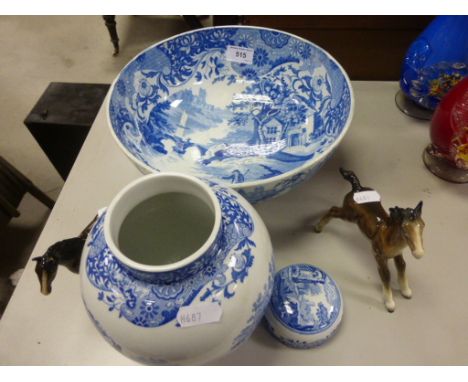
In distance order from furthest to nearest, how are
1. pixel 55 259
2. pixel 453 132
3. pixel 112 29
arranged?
1. pixel 112 29
2. pixel 453 132
3. pixel 55 259

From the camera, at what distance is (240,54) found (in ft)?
2.63

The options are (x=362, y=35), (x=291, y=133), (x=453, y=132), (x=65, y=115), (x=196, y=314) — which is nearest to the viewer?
(x=196, y=314)

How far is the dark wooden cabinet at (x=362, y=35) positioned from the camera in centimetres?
87

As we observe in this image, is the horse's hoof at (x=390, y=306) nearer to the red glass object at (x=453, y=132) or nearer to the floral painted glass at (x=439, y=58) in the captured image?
the red glass object at (x=453, y=132)

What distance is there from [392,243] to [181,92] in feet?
1.56

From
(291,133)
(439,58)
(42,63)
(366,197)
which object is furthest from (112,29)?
(366,197)

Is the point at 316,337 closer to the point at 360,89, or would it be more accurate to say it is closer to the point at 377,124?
the point at 377,124

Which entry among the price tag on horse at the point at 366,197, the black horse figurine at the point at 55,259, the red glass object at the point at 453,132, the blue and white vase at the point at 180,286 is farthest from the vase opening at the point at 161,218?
the red glass object at the point at 453,132

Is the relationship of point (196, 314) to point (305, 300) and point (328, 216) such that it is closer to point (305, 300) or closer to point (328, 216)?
point (305, 300)

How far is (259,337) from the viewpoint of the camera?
57 cm

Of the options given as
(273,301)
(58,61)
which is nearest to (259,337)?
(273,301)

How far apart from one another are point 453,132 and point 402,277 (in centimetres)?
23

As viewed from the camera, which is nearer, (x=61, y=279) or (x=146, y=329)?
(x=146, y=329)

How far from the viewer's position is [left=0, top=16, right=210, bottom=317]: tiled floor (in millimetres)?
1386
